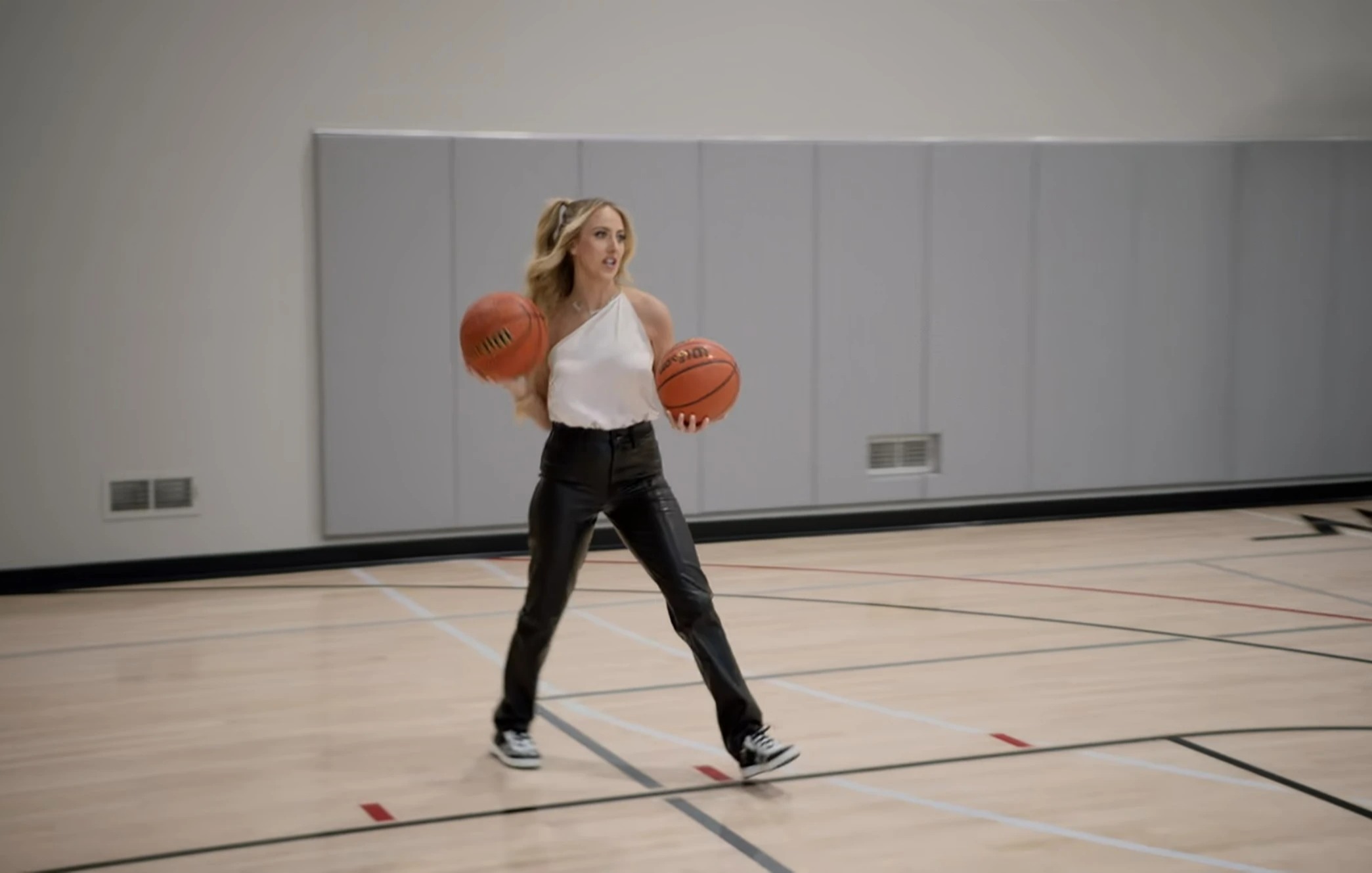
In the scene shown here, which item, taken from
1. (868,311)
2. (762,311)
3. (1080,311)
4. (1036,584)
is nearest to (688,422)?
(1036,584)

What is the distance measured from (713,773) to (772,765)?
233 millimetres

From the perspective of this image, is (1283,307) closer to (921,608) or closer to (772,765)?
(921,608)

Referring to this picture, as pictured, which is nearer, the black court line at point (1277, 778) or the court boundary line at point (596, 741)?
the court boundary line at point (596, 741)

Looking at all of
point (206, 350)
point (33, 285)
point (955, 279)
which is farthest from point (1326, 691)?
point (33, 285)

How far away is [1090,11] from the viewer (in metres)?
9.78

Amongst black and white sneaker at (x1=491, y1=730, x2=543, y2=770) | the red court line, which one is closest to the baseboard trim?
the red court line

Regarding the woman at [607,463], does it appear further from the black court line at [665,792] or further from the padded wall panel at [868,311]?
the padded wall panel at [868,311]

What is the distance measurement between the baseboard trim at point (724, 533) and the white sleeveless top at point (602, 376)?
4.09 meters

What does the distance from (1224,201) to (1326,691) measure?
5228 mm

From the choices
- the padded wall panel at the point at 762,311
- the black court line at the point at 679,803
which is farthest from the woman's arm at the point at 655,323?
the padded wall panel at the point at 762,311

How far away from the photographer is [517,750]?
4785mm

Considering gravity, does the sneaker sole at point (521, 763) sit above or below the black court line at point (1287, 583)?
below

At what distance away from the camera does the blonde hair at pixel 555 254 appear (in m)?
4.71

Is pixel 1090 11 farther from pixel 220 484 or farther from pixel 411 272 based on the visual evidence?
pixel 220 484
